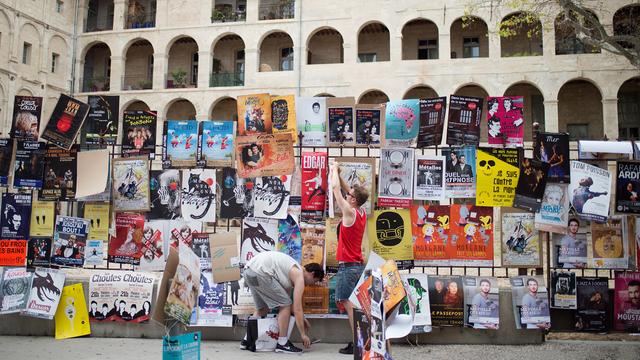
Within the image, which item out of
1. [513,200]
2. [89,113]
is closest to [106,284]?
[89,113]

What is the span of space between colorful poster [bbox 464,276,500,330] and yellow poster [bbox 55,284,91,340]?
15.3 feet

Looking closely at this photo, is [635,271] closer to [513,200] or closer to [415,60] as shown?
[513,200]

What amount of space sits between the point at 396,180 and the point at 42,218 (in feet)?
15.4

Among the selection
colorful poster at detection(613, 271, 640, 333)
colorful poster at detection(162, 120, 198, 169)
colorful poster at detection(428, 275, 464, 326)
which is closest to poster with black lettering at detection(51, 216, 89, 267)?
colorful poster at detection(162, 120, 198, 169)

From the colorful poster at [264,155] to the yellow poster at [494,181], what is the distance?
89.3 inches

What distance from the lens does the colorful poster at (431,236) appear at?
6418mm

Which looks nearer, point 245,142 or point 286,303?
point 286,303

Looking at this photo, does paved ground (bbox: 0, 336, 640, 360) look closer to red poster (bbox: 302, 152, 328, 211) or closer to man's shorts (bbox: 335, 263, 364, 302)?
man's shorts (bbox: 335, 263, 364, 302)

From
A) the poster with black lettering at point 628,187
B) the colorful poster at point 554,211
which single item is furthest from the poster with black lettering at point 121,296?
the poster with black lettering at point 628,187

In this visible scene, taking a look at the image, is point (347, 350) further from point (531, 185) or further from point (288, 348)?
point (531, 185)

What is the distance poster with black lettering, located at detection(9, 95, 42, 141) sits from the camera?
7.13m

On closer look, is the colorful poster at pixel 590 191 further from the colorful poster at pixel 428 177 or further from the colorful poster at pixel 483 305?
the colorful poster at pixel 428 177

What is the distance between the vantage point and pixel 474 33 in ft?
96.5

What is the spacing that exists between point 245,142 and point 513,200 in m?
3.32
